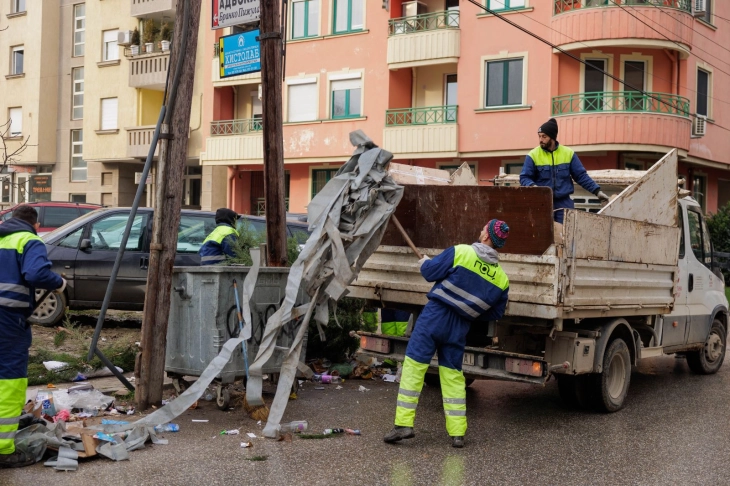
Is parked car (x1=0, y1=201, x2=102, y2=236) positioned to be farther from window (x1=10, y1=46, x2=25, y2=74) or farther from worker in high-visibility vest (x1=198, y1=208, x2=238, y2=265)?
window (x1=10, y1=46, x2=25, y2=74)

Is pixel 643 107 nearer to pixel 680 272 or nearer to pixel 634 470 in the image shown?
pixel 680 272

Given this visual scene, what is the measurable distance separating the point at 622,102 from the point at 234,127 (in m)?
14.0

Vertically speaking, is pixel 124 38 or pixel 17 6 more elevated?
pixel 17 6

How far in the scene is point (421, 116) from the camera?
27.0 m

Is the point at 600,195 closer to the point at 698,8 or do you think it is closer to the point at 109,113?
the point at 698,8

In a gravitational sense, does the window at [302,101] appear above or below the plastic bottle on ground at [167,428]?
above

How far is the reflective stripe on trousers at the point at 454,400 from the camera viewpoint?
22.4 feet

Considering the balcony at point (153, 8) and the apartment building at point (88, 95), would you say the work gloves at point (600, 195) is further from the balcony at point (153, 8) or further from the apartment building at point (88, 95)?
the balcony at point (153, 8)

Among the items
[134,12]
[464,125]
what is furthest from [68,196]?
[464,125]

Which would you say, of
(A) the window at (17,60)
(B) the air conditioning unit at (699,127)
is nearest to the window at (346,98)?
(B) the air conditioning unit at (699,127)

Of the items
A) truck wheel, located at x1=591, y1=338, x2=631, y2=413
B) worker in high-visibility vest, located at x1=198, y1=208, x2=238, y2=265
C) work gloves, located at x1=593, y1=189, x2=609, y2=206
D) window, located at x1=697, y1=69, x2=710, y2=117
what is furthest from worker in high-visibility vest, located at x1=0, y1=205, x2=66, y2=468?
window, located at x1=697, y1=69, x2=710, y2=117

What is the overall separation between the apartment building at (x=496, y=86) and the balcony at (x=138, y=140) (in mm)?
3162

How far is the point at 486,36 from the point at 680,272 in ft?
55.9

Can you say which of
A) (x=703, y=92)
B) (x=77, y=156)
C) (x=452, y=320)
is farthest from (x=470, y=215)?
(x=77, y=156)
